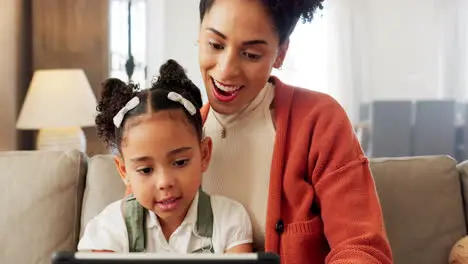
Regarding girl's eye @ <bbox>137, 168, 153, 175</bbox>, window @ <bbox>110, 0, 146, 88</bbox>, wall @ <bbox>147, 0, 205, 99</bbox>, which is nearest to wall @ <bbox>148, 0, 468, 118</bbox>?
wall @ <bbox>147, 0, 205, 99</bbox>

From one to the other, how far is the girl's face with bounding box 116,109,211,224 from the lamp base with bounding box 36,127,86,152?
169 cm

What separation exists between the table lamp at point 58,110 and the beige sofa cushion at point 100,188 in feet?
3.73

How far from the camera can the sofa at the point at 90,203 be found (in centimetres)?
161

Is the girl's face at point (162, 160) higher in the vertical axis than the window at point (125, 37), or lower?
lower

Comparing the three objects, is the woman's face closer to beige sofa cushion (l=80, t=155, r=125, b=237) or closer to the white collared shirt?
the white collared shirt

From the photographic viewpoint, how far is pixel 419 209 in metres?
1.65

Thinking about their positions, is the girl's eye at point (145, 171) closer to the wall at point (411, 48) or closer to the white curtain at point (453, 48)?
the wall at point (411, 48)

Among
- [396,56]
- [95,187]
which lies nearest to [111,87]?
[95,187]

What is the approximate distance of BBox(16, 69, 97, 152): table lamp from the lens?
276cm

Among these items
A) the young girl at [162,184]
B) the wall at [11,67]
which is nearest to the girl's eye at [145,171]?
the young girl at [162,184]

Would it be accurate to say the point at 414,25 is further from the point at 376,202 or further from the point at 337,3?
the point at 376,202

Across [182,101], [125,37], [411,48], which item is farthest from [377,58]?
[182,101]

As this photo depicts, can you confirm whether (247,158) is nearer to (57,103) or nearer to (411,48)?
(57,103)

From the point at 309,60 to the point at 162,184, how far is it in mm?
3666
